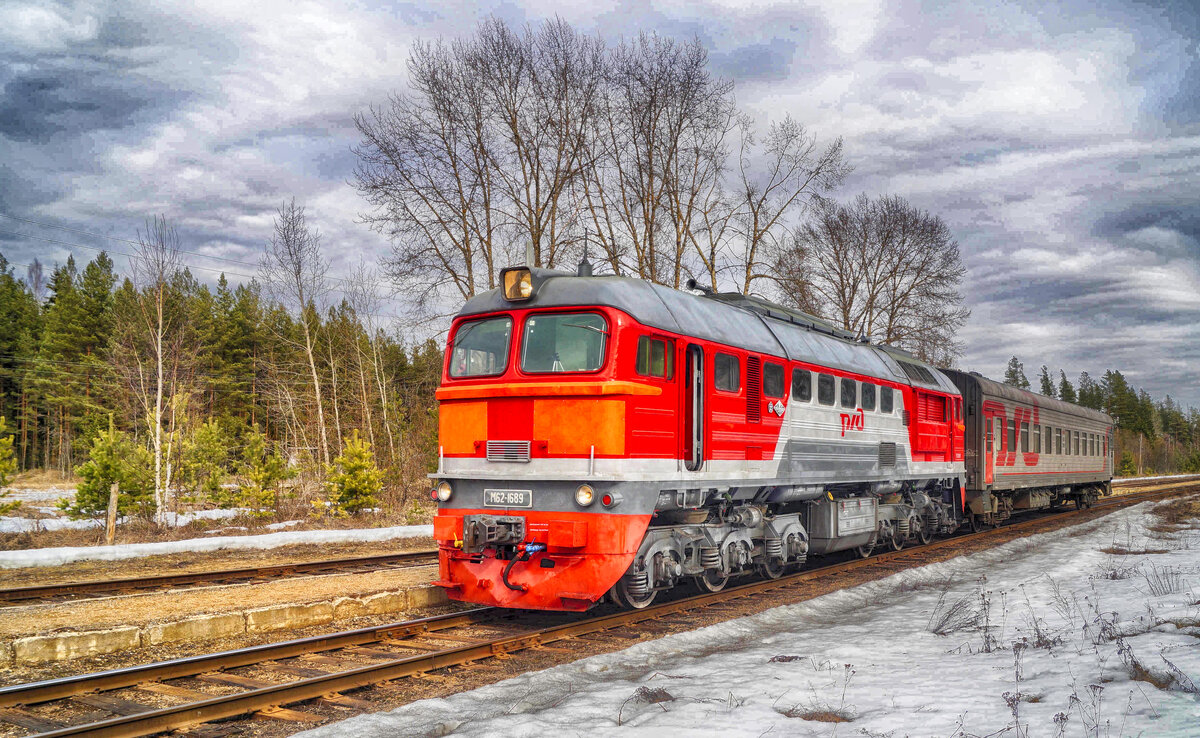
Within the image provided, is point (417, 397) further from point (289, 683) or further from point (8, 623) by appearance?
point (289, 683)

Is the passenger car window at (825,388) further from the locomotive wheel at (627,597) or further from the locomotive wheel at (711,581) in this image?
the locomotive wheel at (627,597)

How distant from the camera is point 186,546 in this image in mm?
15789

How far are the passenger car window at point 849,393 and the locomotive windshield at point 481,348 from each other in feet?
21.5

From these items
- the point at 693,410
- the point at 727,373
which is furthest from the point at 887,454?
the point at 693,410

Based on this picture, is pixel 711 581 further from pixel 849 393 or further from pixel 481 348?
pixel 481 348

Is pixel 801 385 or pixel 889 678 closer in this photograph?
pixel 889 678

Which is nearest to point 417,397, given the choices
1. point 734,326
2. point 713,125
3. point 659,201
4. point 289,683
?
point 659,201

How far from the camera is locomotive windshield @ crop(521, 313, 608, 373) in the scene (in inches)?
349

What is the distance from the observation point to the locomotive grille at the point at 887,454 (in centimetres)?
1499

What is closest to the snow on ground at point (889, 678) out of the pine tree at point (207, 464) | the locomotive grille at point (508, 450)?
the locomotive grille at point (508, 450)

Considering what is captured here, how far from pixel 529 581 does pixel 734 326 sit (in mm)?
4423

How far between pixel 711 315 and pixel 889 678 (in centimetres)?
516

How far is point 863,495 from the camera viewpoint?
15.0 meters

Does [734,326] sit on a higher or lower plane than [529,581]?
higher
